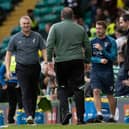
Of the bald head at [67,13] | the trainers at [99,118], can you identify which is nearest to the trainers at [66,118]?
the trainers at [99,118]

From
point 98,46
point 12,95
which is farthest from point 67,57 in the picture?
point 12,95

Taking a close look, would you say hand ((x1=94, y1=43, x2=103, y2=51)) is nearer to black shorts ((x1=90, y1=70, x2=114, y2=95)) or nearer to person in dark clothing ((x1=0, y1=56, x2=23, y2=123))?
black shorts ((x1=90, y1=70, x2=114, y2=95))

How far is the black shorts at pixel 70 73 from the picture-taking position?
611 inches

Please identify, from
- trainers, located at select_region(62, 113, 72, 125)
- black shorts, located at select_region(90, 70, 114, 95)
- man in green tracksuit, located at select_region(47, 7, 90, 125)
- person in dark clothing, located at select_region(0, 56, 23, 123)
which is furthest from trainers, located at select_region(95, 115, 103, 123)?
person in dark clothing, located at select_region(0, 56, 23, 123)

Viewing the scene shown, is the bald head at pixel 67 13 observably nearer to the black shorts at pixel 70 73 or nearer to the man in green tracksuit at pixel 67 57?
the man in green tracksuit at pixel 67 57

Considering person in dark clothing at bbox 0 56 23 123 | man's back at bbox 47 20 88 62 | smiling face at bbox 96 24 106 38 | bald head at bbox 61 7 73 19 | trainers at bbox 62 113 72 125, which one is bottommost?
trainers at bbox 62 113 72 125

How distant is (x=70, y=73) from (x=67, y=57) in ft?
1.04

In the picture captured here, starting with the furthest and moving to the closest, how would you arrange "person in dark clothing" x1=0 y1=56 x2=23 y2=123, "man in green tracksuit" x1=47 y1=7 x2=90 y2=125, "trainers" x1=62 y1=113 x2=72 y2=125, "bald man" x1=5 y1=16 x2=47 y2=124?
"person in dark clothing" x1=0 y1=56 x2=23 y2=123 → "bald man" x1=5 y1=16 x2=47 y2=124 → "man in green tracksuit" x1=47 y1=7 x2=90 y2=125 → "trainers" x1=62 y1=113 x2=72 y2=125

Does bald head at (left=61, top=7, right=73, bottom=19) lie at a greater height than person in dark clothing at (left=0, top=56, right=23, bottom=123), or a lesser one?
greater

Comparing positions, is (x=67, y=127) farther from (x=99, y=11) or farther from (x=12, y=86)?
(x=99, y=11)

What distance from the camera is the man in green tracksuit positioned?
1548cm

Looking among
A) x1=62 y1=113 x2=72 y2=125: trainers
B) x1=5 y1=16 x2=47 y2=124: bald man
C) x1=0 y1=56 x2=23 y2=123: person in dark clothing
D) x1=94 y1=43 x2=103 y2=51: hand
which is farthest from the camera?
x1=0 y1=56 x2=23 y2=123: person in dark clothing

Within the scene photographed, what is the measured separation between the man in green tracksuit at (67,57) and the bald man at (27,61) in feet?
3.09

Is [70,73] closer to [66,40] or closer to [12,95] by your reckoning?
[66,40]
